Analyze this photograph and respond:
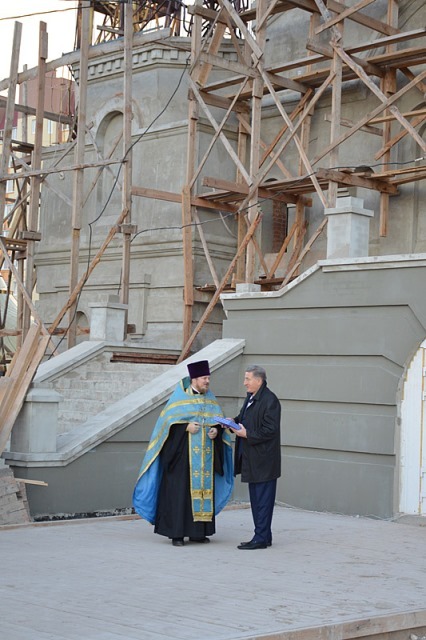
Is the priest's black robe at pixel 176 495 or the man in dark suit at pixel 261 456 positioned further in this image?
the priest's black robe at pixel 176 495

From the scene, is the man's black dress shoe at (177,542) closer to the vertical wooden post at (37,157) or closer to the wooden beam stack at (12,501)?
the wooden beam stack at (12,501)

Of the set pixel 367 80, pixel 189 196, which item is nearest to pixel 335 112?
pixel 367 80

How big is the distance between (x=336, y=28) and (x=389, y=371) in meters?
6.93

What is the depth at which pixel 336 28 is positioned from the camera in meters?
17.5

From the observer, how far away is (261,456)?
10445 mm

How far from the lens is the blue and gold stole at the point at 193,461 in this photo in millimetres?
10617

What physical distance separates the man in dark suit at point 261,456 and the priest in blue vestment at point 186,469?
397 mm

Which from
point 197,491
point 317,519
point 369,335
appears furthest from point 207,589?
point 369,335

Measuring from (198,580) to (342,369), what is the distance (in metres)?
5.52

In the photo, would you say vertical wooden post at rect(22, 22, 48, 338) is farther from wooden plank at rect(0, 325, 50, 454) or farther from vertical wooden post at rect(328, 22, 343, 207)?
wooden plank at rect(0, 325, 50, 454)

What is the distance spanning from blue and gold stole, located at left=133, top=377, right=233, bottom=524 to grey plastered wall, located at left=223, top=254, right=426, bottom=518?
9.44ft

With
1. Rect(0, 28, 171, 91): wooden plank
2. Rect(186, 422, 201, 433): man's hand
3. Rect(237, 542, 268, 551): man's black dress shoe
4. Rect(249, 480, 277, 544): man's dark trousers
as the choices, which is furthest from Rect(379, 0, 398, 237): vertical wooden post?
Rect(237, 542, 268, 551): man's black dress shoe

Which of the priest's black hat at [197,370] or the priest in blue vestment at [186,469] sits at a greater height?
the priest's black hat at [197,370]

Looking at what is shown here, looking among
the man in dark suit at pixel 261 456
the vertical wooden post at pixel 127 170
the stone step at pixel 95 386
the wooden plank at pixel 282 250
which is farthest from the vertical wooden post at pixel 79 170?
the man in dark suit at pixel 261 456
